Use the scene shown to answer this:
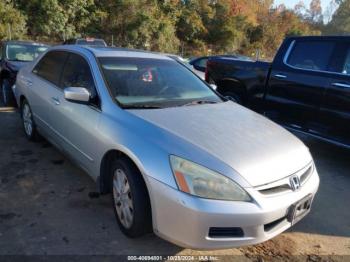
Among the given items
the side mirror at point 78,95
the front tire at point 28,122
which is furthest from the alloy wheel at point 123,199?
the front tire at point 28,122

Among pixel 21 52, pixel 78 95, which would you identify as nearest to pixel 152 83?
pixel 78 95

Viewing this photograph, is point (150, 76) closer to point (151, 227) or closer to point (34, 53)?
point (151, 227)

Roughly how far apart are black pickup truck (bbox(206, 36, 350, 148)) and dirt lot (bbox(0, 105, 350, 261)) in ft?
2.45

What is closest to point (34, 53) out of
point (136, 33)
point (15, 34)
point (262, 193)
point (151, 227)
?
point (151, 227)

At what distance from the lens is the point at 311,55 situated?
18.0 ft

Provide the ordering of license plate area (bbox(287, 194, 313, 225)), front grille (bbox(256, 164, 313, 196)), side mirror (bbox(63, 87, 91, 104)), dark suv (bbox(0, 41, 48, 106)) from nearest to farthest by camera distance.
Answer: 1. front grille (bbox(256, 164, 313, 196))
2. license plate area (bbox(287, 194, 313, 225))
3. side mirror (bbox(63, 87, 91, 104))
4. dark suv (bbox(0, 41, 48, 106))

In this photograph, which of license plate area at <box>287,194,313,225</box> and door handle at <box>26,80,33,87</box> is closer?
license plate area at <box>287,194,313,225</box>

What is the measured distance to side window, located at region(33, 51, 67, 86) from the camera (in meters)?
4.55

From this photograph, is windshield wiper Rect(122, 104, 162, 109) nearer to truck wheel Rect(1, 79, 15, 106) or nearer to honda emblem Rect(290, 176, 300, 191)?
honda emblem Rect(290, 176, 300, 191)

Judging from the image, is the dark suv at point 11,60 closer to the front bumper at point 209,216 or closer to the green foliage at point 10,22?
the front bumper at point 209,216

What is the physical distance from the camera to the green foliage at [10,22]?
2167cm

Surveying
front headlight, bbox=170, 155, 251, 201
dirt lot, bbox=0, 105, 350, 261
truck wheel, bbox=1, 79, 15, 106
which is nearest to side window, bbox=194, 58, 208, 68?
truck wheel, bbox=1, 79, 15, 106

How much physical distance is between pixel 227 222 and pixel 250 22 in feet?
168

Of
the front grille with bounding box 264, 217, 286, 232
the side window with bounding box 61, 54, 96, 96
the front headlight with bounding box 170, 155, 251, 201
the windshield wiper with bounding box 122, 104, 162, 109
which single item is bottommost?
the front grille with bounding box 264, 217, 286, 232
